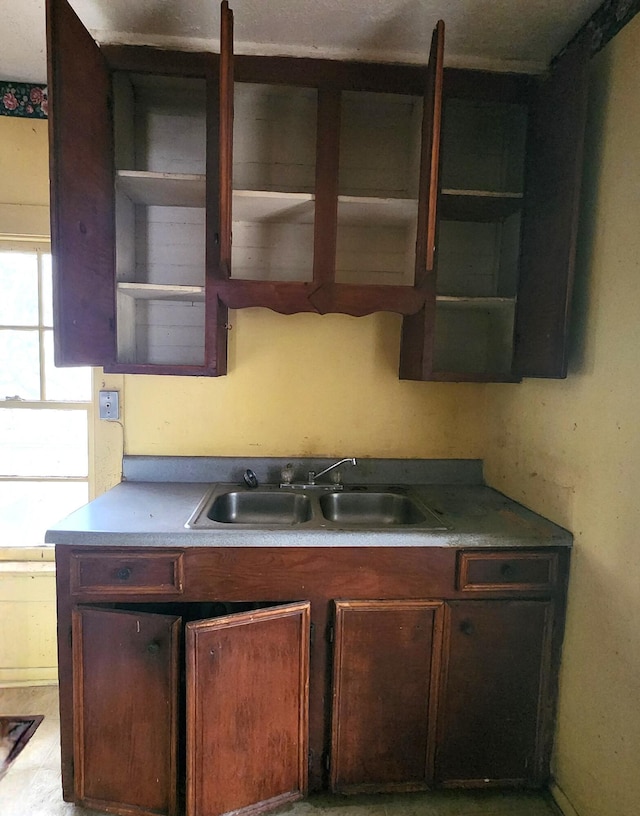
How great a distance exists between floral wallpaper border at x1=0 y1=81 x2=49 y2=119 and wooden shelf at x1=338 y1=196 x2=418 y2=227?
4.11 feet

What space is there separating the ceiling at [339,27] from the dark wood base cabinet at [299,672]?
5.38 ft

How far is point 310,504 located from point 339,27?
5.22 ft

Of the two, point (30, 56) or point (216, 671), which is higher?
point (30, 56)

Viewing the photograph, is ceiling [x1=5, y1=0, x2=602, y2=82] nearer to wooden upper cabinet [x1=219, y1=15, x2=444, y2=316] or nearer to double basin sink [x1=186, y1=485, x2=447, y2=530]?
wooden upper cabinet [x1=219, y1=15, x2=444, y2=316]

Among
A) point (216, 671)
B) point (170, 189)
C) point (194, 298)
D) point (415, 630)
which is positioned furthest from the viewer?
point (194, 298)

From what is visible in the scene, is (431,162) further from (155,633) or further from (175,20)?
(155,633)

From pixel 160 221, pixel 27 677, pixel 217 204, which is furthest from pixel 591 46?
pixel 27 677

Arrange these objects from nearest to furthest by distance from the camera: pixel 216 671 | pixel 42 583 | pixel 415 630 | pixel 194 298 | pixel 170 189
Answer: pixel 216 671, pixel 415 630, pixel 170 189, pixel 194 298, pixel 42 583

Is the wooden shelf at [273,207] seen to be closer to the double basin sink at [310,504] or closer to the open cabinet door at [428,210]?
the open cabinet door at [428,210]

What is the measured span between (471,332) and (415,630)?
119 centimetres

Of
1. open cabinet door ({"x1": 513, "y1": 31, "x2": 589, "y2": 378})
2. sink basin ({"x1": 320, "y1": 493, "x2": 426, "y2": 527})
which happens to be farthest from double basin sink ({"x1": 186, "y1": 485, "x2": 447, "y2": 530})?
open cabinet door ({"x1": 513, "y1": 31, "x2": 589, "y2": 378})

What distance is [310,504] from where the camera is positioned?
1.65 metres

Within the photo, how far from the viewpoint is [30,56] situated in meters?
1.58

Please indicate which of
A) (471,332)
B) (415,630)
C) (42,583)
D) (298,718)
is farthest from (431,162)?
(42,583)
